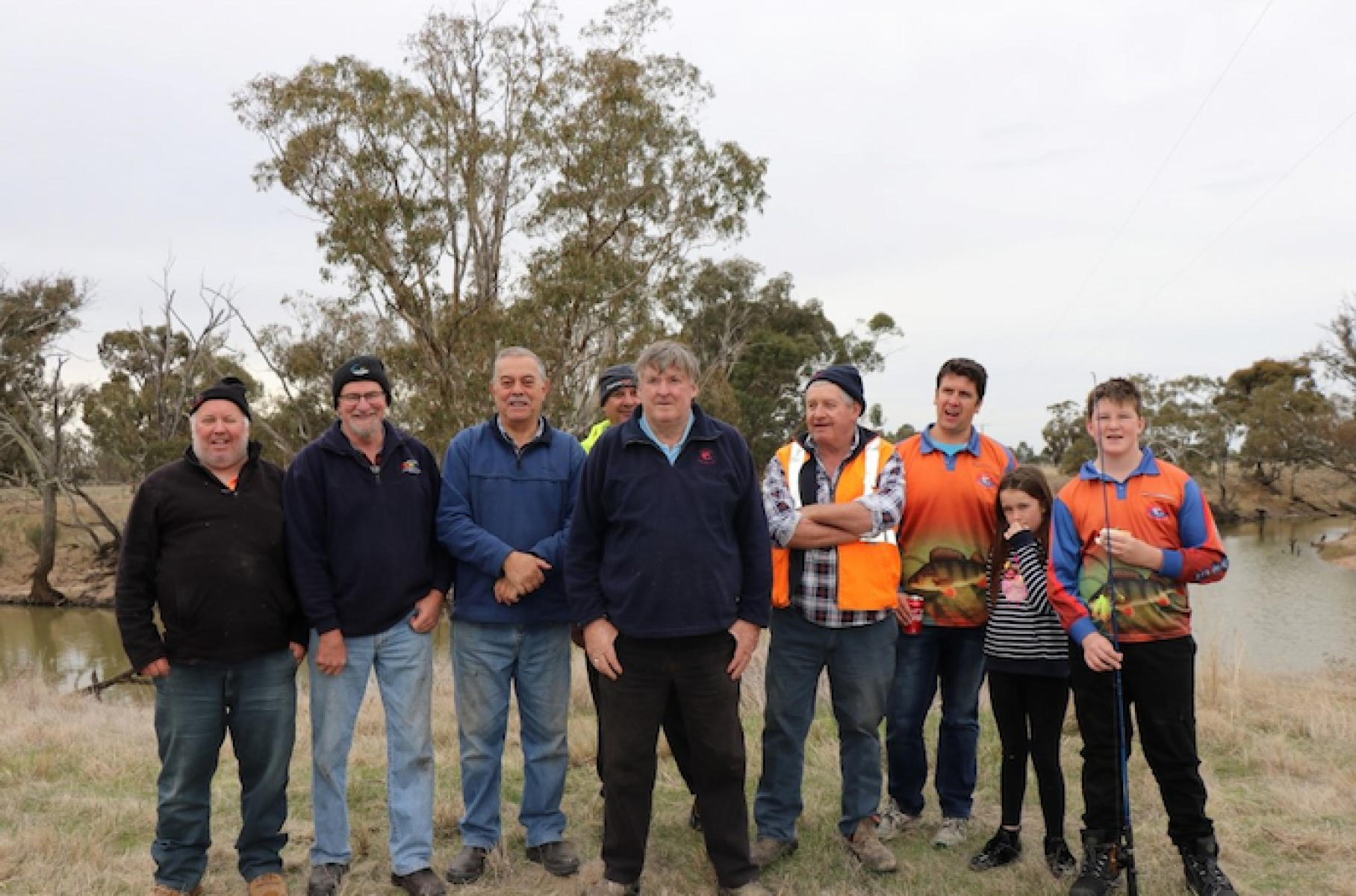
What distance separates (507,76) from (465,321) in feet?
19.3

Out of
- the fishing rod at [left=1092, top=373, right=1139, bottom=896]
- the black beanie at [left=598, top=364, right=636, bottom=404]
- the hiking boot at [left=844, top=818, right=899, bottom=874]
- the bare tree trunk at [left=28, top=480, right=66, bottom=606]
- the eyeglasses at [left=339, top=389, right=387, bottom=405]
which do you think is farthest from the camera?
the bare tree trunk at [left=28, top=480, right=66, bottom=606]

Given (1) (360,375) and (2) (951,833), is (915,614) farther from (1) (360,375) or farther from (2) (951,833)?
(1) (360,375)

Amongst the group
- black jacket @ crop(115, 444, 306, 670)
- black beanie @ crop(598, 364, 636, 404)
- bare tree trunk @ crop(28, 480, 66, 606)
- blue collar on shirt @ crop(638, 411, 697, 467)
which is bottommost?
bare tree trunk @ crop(28, 480, 66, 606)

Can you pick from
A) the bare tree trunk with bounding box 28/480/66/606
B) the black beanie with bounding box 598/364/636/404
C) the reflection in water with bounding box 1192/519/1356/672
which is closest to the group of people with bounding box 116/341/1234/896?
the black beanie with bounding box 598/364/636/404

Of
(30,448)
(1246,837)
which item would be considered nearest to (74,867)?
(1246,837)

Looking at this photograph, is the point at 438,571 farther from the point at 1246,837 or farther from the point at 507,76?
the point at 507,76

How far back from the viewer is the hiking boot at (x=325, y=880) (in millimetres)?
3744

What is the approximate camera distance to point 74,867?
3.98m

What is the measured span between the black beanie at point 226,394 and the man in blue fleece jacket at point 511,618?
830 mm

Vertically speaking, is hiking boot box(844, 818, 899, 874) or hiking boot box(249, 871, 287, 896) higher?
hiking boot box(844, 818, 899, 874)

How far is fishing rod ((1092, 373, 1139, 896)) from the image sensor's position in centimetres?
349

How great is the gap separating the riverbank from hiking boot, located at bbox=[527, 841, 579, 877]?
0.05m

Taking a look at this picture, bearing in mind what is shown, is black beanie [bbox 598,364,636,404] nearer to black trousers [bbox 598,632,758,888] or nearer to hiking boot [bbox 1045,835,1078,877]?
black trousers [bbox 598,632,758,888]

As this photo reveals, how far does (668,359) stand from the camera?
3598 millimetres
